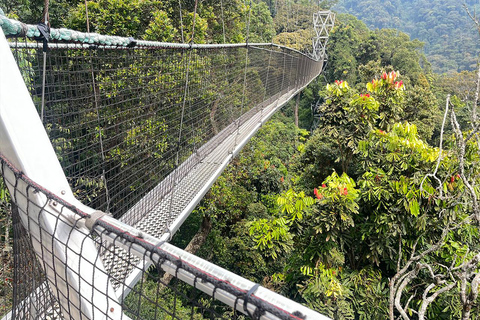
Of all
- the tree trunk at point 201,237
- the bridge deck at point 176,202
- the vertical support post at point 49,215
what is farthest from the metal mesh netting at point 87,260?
the tree trunk at point 201,237

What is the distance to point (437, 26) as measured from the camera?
42344 millimetres

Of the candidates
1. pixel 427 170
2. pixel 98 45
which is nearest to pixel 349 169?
pixel 427 170

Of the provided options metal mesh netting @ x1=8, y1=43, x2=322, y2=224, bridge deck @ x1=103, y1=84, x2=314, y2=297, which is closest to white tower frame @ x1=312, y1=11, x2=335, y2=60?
metal mesh netting @ x1=8, y1=43, x2=322, y2=224

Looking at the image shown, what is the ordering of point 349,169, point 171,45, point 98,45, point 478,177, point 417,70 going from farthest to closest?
point 417,70 < point 349,169 < point 478,177 < point 171,45 < point 98,45

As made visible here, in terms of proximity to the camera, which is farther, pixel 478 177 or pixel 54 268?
pixel 478 177

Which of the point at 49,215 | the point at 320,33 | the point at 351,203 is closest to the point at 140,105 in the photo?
the point at 351,203

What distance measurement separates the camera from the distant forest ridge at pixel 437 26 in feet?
91.7

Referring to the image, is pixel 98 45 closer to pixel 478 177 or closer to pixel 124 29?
pixel 478 177

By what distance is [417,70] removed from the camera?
38.1 feet

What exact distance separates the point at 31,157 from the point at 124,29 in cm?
384

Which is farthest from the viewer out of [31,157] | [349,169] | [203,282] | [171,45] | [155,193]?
[349,169]

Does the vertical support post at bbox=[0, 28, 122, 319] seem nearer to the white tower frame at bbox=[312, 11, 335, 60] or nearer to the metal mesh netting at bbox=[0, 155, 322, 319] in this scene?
the metal mesh netting at bbox=[0, 155, 322, 319]

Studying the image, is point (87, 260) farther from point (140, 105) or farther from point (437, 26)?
point (437, 26)

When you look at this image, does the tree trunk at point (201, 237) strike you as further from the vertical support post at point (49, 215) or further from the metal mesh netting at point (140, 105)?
the vertical support post at point (49, 215)
